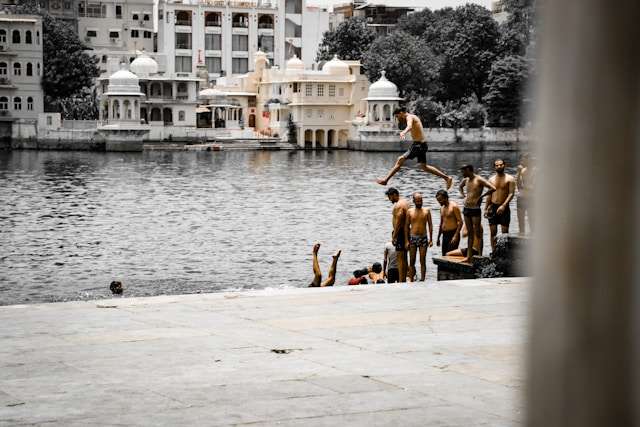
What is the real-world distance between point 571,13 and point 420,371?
6305 millimetres

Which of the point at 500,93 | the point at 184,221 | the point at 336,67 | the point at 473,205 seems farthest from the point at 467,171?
the point at 336,67

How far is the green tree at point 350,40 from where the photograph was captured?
105m

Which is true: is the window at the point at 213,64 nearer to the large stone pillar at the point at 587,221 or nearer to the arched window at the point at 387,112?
the arched window at the point at 387,112

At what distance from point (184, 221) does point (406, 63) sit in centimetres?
5549

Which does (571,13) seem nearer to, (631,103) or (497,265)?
(631,103)

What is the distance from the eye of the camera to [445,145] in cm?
9612

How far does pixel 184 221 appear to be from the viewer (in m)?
44.0

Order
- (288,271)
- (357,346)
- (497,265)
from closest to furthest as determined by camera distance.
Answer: (357,346)
(497,265)
(288,271)

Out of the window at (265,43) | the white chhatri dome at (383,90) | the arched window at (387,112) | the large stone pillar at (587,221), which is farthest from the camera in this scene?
the window at (265,43)

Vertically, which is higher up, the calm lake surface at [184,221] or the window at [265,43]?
the window at [265,43]

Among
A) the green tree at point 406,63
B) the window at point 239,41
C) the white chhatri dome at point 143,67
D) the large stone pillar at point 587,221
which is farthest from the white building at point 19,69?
the large stone pillar at point 587,221

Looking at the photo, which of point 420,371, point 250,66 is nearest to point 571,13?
point 420,371

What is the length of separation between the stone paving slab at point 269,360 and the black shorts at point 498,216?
5907mm

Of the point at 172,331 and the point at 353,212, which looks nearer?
the point at 172,331
